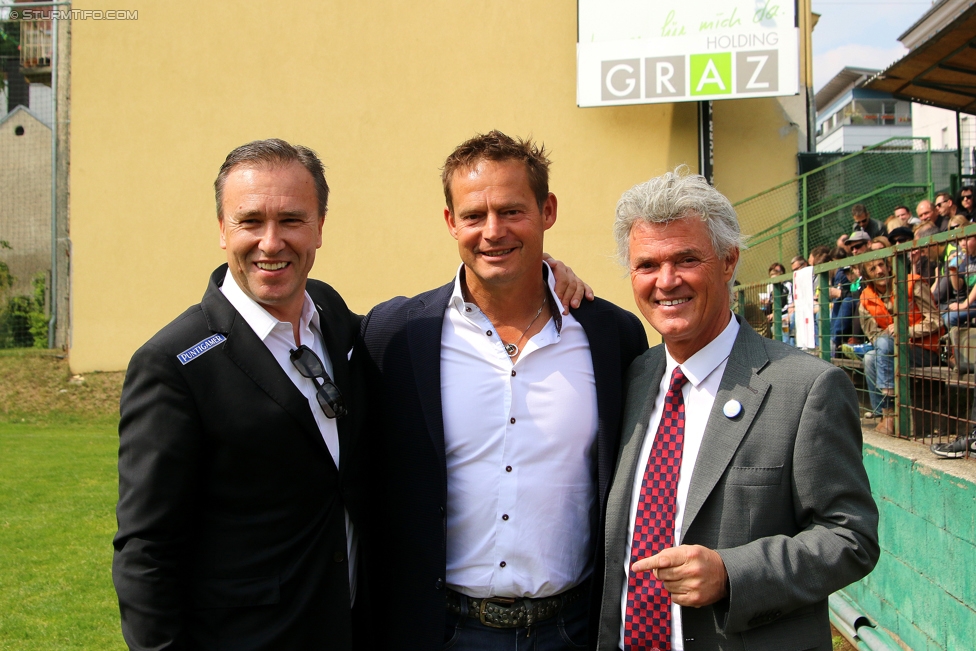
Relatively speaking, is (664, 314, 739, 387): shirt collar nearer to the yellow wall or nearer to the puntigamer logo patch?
the puntigamer logo patch

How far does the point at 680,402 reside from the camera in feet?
7.61

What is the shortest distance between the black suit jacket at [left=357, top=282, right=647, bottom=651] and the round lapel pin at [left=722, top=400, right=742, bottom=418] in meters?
0.48

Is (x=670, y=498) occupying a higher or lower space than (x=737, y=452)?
lower

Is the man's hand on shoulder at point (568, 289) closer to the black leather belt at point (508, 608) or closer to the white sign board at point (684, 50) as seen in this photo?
the black leather belt at point (508, 608)

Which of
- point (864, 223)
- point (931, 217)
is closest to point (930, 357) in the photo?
point (931, 217)

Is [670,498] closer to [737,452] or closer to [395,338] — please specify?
[737,452]

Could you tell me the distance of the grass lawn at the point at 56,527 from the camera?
4812 mm

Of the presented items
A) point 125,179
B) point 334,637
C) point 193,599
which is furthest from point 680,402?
point 125,179

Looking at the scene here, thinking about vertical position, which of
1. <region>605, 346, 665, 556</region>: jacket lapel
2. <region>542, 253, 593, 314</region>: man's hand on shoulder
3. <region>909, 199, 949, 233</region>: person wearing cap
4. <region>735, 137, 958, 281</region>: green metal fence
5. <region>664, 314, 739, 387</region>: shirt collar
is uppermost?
<region>735, 137, 958, 281</region>: green metal fence

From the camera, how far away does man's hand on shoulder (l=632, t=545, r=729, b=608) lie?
1.95 metres

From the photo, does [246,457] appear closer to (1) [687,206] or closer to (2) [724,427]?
(2) [724,427]

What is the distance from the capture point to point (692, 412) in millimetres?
2289

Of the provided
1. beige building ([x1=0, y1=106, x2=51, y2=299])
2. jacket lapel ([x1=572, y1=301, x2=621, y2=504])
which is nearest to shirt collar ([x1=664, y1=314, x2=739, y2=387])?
jacket lapel ([x1=572, y1=301, x2=621, y2=504])

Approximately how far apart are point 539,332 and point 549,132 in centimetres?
1317
